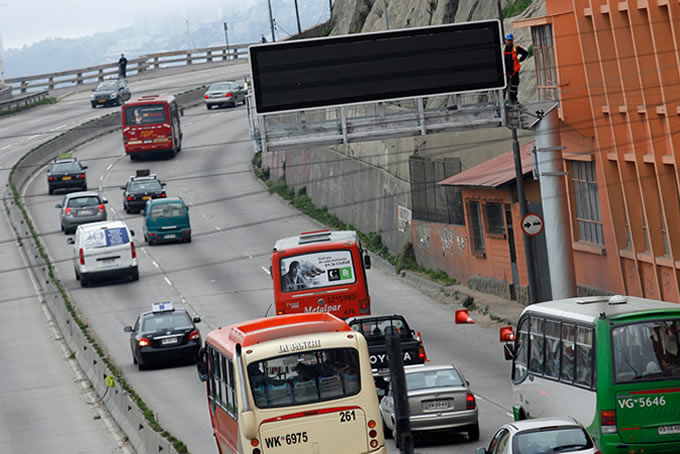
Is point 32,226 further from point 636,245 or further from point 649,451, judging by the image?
point 649,451

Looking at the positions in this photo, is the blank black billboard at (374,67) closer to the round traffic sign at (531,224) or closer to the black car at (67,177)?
the round traffic sign at (531,224)

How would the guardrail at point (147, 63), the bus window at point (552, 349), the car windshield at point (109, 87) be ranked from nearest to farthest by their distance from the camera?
the bus window at point (552, 349)
the car windshield at point (109, 87)
the guardrail at point (147, 63)

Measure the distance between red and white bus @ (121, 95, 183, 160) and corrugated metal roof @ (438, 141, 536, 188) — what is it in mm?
28635

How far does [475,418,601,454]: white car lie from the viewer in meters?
15.3

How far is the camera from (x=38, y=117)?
92375 millimetres

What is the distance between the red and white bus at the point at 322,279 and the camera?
31.5 metres

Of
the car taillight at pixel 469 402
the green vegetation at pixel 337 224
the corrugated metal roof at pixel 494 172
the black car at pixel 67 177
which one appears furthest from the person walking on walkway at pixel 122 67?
the car taillight at pixel 469 402

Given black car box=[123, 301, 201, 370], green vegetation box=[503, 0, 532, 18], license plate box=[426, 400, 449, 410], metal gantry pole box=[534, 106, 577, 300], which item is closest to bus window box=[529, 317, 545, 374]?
license plate box=[426, 400, 449, 410]

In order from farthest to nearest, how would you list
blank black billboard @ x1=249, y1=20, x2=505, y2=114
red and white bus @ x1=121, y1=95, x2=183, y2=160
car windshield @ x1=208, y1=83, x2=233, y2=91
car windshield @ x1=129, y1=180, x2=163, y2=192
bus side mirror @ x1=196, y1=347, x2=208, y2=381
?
car windshield @ x1=208, y1=83, x2=233, y2=91 < red and white bus @ x1=121, y1=95, x2=183, y2=160 < car windshield @ x1=129, y1=180, x2=163, y2=192 < blank black billboard @ x1=249, y1=20, x2=505, y2=114 < bus side mirror @ x1=196, y1=347, x2=208, y2=381

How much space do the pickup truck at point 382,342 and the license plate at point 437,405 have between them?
12.5ft

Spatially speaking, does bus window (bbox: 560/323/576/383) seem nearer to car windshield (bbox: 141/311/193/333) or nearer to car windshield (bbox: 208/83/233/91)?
car windshield (bbox: 141/311/193/333)

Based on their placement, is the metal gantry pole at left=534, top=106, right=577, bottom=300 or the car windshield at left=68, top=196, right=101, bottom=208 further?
the car windshield at left=68, top=196, right=101, bottom=208

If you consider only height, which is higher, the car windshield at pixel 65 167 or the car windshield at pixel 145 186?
the car windshield at pixel 65 167

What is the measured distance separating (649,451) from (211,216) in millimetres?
42515
